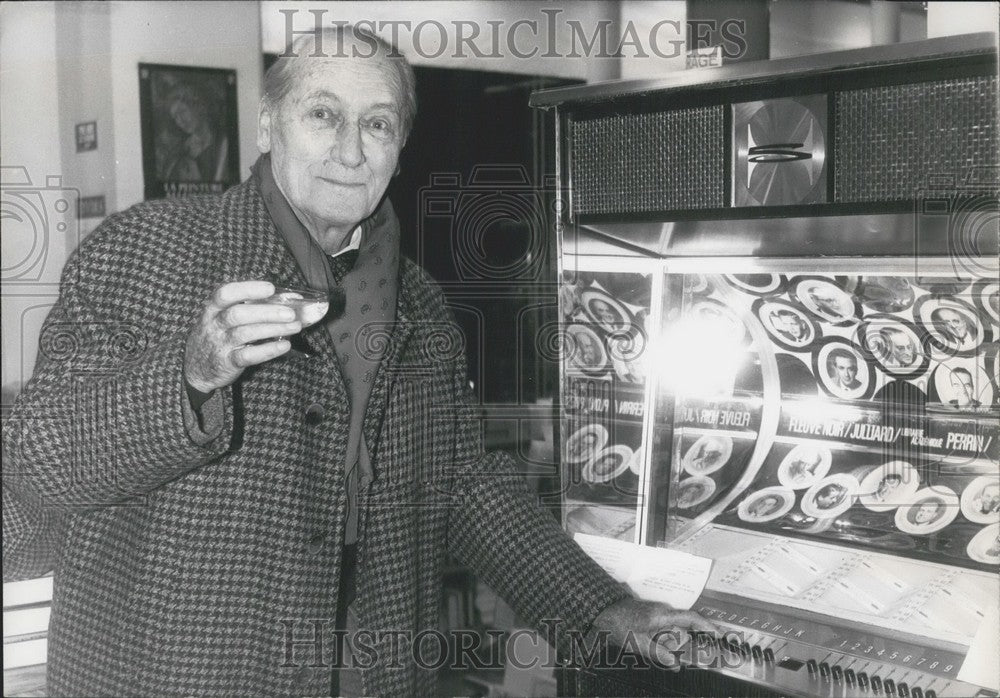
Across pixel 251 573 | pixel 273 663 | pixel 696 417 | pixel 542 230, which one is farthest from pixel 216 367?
pixel 542 230

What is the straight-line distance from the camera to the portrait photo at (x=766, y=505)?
1964 millimetres

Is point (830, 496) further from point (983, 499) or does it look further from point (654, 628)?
point (654, 628)

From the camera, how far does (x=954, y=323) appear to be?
171 centimetres

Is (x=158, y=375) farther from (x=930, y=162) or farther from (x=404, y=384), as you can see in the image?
(x=930, y=162)

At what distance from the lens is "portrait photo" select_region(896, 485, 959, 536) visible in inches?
68.6

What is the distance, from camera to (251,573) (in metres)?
1.68

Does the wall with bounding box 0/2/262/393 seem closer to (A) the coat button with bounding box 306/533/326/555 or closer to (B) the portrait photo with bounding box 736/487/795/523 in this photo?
(A) the coat button with bounding box 306/533/326/555

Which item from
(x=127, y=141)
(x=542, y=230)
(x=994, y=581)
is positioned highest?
(x=127, y=141)

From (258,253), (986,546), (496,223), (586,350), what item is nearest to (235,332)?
(258,253)

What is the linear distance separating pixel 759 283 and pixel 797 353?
0.54 ft

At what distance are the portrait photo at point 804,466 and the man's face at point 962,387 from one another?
0.28 m

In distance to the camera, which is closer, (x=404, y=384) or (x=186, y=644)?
(x=186, y=644)

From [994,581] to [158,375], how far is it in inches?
58.8

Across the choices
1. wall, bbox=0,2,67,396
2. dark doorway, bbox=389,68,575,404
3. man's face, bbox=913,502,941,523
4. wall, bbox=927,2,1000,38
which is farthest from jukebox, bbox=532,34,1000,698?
wall, bbox=0,2,67,396
